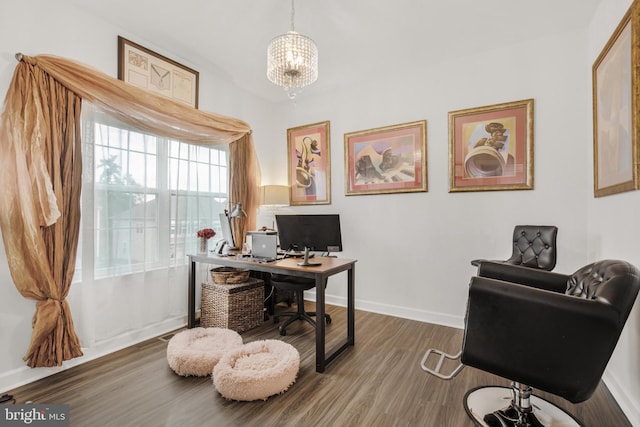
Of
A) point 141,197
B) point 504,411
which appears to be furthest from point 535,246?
point 141,197

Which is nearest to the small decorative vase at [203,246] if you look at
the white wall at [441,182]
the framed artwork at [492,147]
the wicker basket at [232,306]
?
the wicker basket at [232,306]

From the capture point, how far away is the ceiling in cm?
229

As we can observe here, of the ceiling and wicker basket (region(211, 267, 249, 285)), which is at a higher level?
the ceiling

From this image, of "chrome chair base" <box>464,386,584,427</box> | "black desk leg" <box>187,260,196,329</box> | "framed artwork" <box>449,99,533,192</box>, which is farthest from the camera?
"black desk leg" <box>187,260,196,329</box>

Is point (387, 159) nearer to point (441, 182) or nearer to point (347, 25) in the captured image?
point (441, 182)

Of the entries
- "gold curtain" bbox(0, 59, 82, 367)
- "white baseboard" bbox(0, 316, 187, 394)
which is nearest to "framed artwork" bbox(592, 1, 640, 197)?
Result: "gold curtain" bbox(0, 59, 82, 367)

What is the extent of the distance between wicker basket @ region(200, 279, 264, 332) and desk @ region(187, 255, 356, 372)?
0.16 m

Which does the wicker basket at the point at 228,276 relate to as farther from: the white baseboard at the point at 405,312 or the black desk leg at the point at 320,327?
the white baseboard at the point at 405,312

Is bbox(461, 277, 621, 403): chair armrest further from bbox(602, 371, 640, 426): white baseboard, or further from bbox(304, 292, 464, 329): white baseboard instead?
bbox(304, 292, 464, 329): white baseboard

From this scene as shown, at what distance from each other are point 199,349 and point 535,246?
2.72 m

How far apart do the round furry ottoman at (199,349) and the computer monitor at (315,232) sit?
108 centimetres

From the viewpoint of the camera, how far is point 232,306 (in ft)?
9.21

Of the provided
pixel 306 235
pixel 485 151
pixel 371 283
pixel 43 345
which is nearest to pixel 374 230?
pixel 371 283

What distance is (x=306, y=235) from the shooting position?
122 inches
